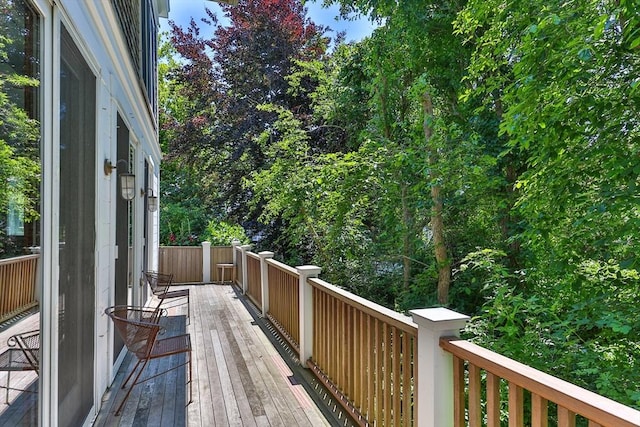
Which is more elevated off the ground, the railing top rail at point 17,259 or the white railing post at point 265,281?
the railing top rail at point 17,259

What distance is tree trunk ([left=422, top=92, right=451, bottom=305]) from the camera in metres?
5.87

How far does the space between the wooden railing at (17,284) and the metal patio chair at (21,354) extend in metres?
0.11

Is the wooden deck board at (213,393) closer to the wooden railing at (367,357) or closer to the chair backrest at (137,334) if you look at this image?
the wooden railing at (367,357)

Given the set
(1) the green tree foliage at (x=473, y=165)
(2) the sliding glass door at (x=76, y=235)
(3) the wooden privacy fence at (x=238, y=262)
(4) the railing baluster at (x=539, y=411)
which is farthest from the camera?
(3) the wooden privacy fence at (x=238, y=262)

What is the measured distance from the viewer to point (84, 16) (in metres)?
2.57

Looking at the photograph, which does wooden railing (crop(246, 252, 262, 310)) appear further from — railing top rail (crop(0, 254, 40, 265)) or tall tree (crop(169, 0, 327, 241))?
railing top rail (crop(0, 254, 40, 265))

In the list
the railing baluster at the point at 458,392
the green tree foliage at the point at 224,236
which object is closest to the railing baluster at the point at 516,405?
the railing baluster at the point at 458,392

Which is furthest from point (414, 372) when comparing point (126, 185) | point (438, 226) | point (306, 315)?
point (438, 226)

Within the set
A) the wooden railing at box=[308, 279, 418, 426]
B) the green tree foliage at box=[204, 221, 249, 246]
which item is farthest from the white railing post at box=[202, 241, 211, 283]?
the wooden railing at box=[308, 279, 418, 426]

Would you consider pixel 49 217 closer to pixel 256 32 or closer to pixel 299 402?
pixel 299 402

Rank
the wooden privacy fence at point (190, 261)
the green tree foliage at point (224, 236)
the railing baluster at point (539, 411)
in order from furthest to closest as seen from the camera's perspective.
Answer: the green tree foliage at point (224, 236)
the wooden privacy fence at point (190, 261)
the railing baluster at point (539, 411)

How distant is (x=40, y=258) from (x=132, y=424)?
1.67 metres

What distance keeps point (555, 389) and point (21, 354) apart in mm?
1983

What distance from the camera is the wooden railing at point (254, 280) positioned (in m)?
6.53
